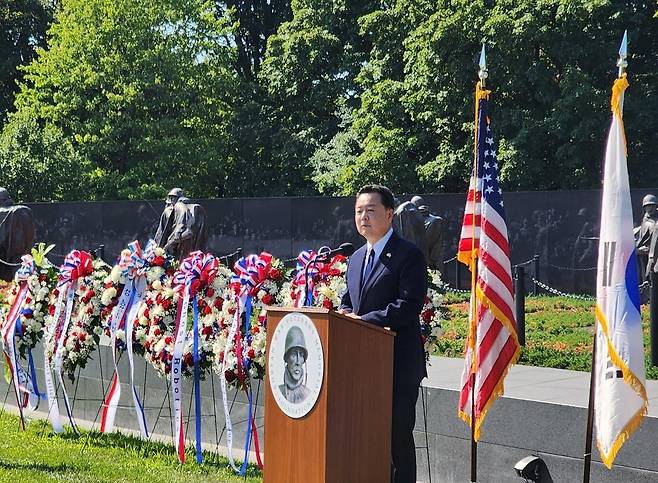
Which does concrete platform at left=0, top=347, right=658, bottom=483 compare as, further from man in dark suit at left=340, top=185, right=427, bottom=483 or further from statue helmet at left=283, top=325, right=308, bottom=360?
statue helmet at left=283, top=325, right=308, bottom=360

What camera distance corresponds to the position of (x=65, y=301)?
999 cm

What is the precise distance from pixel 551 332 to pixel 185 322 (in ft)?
24.2

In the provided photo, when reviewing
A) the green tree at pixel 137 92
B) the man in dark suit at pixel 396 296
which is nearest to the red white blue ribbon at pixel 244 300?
the man in dark suit at pixel 396 296

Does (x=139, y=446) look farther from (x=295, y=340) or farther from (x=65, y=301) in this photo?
(x=295, y=340)

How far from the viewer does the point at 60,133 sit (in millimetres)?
38406

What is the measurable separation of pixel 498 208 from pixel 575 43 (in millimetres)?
24126


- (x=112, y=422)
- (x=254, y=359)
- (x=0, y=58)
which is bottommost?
(x=112, y=422)

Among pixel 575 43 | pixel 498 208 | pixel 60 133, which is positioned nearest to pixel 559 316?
pixel 498 208

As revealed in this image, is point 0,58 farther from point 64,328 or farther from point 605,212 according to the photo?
point 605,212

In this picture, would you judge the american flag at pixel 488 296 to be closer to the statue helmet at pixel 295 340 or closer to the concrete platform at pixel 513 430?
the concrete platform at pixel 513 430

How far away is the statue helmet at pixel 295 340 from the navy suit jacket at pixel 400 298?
1.71 ft

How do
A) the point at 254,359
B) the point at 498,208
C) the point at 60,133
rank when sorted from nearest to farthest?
1. the point at 498,208
2. the point at 254,359
3. the point at 60,133

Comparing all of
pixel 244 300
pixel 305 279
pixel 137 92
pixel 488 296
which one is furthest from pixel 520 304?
pixel 137 92

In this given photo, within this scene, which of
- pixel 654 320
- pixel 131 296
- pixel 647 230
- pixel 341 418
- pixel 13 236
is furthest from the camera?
pixel 647 230
